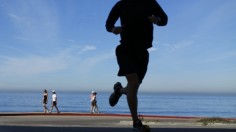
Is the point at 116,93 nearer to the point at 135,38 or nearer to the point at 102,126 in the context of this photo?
the point at 135,38

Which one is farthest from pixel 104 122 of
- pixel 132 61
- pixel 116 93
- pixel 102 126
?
pixel 132 61

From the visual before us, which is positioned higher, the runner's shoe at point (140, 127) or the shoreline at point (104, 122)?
the shoreline at point (104, 122)

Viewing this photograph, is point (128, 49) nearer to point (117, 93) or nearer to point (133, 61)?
point (133, 61)

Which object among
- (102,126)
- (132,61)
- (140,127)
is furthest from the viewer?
(102,126)

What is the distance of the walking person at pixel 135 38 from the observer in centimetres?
511

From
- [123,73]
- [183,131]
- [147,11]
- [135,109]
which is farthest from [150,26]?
[183,131]

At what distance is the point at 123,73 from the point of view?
201 inches

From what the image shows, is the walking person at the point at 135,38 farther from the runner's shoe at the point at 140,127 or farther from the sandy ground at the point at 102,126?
the sandy ground at the point at 102,126

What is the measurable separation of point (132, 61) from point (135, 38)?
264 millimetres

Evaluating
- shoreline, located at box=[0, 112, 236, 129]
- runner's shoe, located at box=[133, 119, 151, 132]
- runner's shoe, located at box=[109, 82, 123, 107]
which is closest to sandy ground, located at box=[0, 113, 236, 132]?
shoreline, located at box=[0, 112, 236, 129]

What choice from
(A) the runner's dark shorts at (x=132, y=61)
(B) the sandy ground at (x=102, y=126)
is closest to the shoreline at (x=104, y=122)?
(B) the sandy ground at (x=102, y=126)

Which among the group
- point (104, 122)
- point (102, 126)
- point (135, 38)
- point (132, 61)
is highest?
point (135, 38)

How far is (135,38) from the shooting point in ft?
16.9

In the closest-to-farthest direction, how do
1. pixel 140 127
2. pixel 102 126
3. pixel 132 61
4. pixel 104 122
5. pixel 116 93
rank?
pixel 140 127 < pixel 132 61 < pixel 116 93 < pixel 102 126 < pixel 104 122
